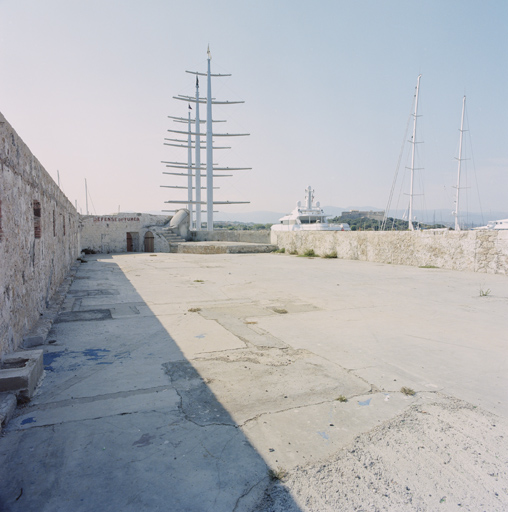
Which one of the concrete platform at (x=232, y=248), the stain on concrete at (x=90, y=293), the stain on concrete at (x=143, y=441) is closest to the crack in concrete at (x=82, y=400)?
the stain on concrete at (x=143, y=441)

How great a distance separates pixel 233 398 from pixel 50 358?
195cm

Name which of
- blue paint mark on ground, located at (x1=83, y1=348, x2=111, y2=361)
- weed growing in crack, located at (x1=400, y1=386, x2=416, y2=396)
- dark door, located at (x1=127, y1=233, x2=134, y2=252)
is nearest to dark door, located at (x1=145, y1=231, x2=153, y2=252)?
dark door, located at (x1=127, y1=233, x2=134, y2=252)

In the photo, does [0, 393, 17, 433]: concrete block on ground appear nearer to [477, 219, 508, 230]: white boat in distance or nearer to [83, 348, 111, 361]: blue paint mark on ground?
[83, 348, 111, 361]: blue paint mark on ground

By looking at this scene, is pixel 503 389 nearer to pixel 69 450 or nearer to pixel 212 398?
pixel 212 398

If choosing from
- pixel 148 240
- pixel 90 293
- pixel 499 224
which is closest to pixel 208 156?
pixel 148 240

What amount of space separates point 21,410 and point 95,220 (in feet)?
65.4

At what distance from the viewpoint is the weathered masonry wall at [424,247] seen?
8.89 meters

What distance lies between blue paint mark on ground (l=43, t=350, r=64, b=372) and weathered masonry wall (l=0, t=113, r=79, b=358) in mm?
279

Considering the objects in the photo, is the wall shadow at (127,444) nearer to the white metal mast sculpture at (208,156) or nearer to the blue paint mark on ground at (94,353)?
the blue paint mark on ground at (94,353)

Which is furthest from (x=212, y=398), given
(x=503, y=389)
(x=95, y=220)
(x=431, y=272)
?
(x=95, y=220)

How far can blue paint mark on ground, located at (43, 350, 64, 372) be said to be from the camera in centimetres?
327

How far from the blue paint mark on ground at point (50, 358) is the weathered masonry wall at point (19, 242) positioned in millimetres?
279

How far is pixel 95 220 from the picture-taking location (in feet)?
68.3

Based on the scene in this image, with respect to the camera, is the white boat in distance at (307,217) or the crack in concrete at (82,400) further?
the white boat in distance at (307,217)
